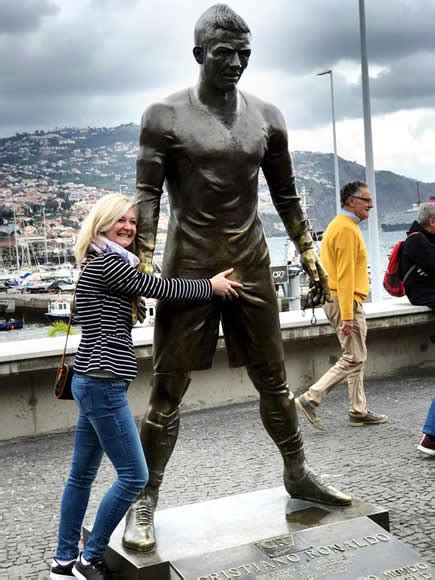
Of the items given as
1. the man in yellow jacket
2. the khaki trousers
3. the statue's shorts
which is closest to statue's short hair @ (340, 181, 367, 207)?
the man in yellow jacket

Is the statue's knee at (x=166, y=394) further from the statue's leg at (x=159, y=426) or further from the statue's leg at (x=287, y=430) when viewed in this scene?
the statue's leg at (x=287, y=430)

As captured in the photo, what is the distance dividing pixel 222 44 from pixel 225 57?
2.4 inches

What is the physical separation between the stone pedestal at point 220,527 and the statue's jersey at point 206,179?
4.13 feet

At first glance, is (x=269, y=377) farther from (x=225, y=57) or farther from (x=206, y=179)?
(x=225, y=57)

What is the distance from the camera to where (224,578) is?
3941 millimetres

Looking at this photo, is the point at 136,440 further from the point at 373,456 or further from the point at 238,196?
the point at 373,456

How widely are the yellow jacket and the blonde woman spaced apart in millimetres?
3284

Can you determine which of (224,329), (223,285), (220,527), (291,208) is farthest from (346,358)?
(223,285)

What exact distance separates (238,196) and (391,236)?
135604 millimetres

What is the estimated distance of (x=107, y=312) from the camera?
13.1 feet

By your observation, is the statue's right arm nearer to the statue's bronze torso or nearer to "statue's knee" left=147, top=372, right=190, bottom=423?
the statue's bronze torso

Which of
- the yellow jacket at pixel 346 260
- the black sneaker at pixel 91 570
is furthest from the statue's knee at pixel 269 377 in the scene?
the yellow jacket at pixel 346 260

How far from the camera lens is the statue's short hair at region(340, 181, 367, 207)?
7.50 meters

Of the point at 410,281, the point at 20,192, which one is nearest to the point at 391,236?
the point at 20,192
